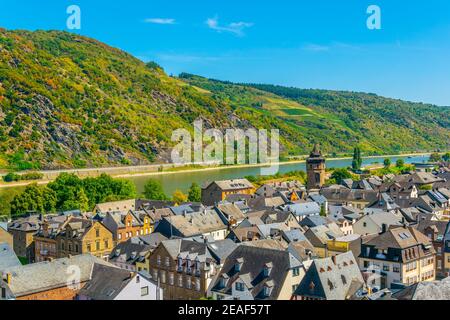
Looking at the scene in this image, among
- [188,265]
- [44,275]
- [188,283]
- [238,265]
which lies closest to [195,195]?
[188,265]

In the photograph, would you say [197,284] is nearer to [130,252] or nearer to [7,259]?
[130,252]

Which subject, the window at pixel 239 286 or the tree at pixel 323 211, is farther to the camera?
the tree at pixel 323 211

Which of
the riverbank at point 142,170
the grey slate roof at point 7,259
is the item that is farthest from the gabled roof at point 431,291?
the riverbank at point 142,170

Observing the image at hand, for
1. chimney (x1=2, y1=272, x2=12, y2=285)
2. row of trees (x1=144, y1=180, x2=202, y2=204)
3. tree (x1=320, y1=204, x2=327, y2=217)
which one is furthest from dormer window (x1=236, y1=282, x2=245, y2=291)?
row of trees (x1=144, y1=180, x2=202, y2=204)

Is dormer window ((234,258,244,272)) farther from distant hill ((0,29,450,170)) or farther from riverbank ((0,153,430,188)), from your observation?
distant hill ((0,29,450,170))

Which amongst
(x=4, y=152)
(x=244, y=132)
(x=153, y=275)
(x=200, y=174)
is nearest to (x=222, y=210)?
(x=153, y=275)

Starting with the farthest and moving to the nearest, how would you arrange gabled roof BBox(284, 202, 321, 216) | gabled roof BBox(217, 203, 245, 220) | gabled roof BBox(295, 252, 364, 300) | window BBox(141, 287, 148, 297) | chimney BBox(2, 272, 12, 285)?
gabled roof BBox(284, 202, 321, 216)
gabled roof BBox(217, 203, 245, 220)
chimney BBox(2, 272, 12, 285)
gabled roof BBox(295, 252, 364, 300)
window BBox(141, 287, 148, 297)

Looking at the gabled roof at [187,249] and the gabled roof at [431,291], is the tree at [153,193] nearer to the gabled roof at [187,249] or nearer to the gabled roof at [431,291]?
the gabled roof at [187,249]
